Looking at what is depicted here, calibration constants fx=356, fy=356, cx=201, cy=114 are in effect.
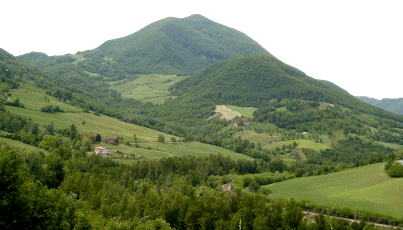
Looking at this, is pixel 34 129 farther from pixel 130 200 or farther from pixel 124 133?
pixel 130 200

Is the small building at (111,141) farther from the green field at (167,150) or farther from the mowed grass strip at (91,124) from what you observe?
the mowed grass strip at (91,124)

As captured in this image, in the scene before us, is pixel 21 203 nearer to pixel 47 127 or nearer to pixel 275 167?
pixel 47 127

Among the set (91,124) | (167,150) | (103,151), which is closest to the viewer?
(103,151)

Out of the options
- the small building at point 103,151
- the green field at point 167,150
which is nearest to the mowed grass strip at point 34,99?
the green field at point 167,150

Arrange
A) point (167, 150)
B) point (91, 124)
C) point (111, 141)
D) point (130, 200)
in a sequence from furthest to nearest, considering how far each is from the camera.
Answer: point (91, 124) → point (167, 150) → point (111, 141) → point (130, 200)

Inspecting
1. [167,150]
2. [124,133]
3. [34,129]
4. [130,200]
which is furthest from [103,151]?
[130,200]

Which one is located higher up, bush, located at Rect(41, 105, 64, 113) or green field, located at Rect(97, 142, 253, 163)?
bush, located at Rect(41, 105, 64, 113)

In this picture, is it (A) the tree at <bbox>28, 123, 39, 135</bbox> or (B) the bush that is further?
(B) the bush

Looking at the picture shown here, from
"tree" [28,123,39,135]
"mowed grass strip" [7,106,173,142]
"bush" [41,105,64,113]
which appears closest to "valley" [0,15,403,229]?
"tree" [28,123,39,135]

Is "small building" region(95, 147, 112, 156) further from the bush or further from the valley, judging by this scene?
the bush
